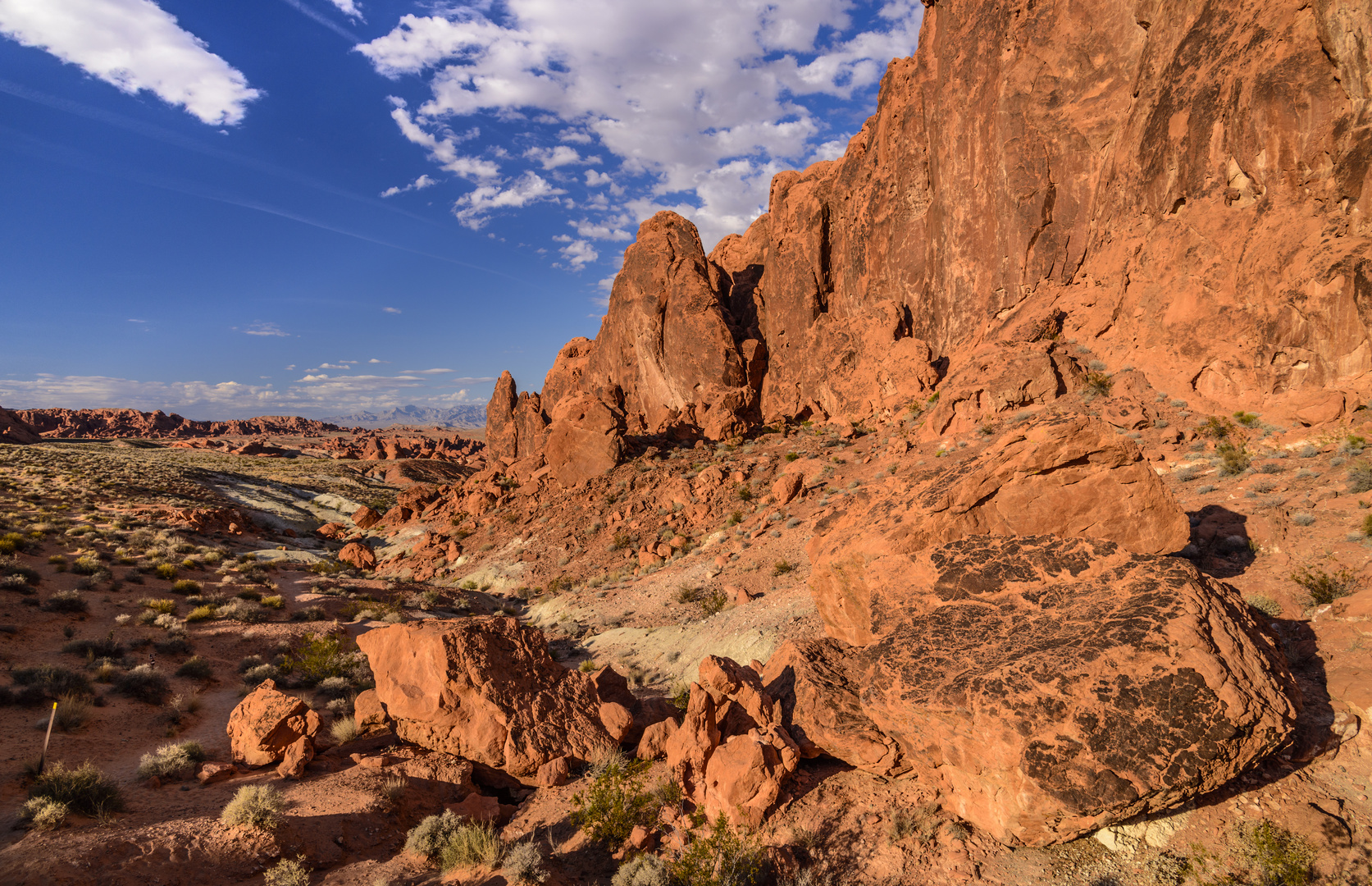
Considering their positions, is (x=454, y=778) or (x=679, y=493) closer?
(x=454, y=778)

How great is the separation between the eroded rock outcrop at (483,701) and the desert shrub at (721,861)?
8.70 ft

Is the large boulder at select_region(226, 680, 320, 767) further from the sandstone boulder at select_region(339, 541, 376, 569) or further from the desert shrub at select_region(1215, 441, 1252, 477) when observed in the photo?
the sandstone boulder at select_region(339, 541, 376, 569)

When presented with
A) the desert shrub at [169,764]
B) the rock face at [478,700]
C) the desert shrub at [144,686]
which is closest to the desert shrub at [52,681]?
the desert shrub at [144,686]

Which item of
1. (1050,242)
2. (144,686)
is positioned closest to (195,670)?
(144,686)

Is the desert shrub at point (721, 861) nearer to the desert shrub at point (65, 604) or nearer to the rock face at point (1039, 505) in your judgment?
the rock face at point (1039, 505)

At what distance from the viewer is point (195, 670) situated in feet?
36.8

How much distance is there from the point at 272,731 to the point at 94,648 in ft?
24.0

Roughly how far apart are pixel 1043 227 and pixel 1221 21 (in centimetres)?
789

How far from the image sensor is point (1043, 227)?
76.8 ft

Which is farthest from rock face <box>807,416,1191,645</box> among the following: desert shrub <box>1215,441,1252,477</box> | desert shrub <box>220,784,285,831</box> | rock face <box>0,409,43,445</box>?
rock face <box>0,409,43,445</box>

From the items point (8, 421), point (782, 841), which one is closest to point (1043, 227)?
point (782, 841)

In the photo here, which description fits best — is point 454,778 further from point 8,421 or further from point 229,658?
point 8,421

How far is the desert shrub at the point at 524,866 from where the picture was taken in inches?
219

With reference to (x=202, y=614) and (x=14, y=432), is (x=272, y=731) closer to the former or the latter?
(x=202, y=614)
